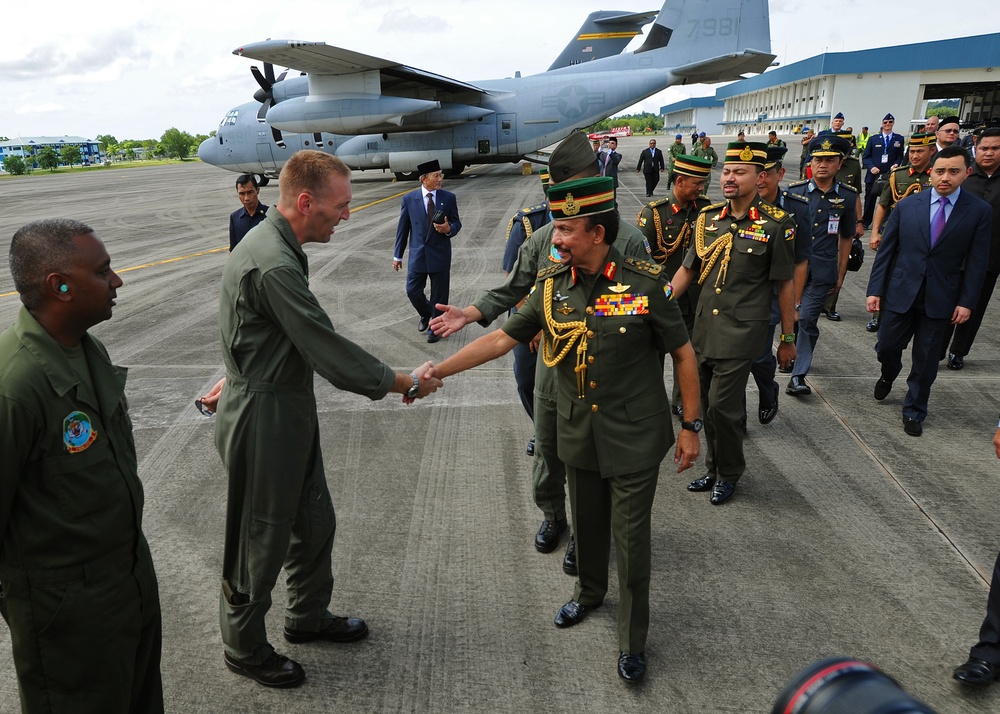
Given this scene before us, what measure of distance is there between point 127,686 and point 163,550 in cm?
197

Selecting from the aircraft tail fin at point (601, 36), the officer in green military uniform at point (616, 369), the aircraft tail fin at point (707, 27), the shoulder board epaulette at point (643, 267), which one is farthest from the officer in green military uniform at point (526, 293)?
the aircraft tail fin at point (601, 36)

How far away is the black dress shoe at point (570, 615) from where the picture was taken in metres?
3.23

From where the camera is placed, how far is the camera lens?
3.22 ft

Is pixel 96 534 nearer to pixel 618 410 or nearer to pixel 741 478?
pixel 618 410

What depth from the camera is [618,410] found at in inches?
111

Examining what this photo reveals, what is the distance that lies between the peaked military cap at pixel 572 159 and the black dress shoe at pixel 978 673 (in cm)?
302

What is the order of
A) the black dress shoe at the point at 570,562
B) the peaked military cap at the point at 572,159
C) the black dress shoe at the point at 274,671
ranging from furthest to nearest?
the peaked military cap at the point at 572,159 < the black dress shoe at the point at 570,562 < the black dress shoe at the point at 274,671

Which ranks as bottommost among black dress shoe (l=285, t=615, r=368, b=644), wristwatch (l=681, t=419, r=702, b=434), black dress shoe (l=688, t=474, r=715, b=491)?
black dress shoe (l=688, t=474, r=715, b=491)

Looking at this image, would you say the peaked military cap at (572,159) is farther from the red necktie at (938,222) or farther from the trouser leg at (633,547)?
the red necktie at (938,222)

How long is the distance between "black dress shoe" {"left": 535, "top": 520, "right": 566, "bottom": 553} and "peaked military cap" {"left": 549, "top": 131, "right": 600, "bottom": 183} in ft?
6.83

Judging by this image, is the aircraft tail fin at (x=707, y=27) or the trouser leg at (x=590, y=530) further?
the aircraft tail fin at (x=707, y=27)

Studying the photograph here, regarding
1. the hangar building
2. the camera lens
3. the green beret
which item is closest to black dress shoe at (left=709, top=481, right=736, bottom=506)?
the green beret

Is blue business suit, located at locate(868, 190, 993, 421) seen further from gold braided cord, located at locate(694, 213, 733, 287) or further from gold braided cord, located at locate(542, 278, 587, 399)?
gold braided cord, located at locate(542, 278, 587, 399)

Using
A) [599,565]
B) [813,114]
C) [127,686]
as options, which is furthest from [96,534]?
[813,114]
